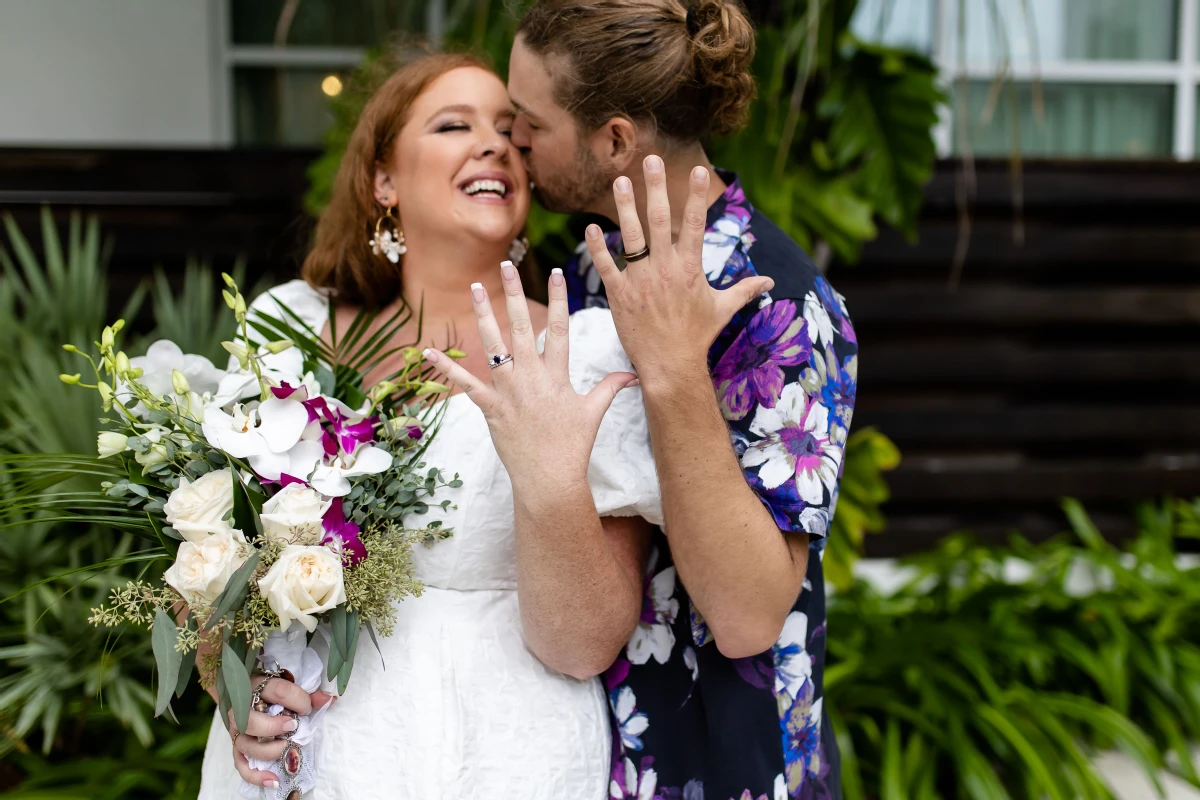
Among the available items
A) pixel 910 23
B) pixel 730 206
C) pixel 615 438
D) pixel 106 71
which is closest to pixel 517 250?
pixel 730 206

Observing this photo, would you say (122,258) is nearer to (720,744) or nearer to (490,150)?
(490,150)

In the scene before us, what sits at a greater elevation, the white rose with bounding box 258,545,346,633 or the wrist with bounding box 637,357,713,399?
the wrist with bounding box 637,357,713,399

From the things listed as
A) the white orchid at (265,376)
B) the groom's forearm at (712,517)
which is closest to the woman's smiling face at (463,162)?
the white orchid at (265,376)

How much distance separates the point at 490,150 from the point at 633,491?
0.71 metres

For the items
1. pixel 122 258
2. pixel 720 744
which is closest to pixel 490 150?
pixel 720 744

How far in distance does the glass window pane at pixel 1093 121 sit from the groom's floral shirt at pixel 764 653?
2.97 m

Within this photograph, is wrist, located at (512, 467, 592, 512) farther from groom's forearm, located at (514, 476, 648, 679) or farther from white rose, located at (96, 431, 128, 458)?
white rose, located at (96, 431, 128, 458)

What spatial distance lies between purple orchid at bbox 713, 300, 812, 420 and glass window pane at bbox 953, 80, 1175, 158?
121 inches

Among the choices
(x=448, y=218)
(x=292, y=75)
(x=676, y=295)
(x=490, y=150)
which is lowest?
(x=676, y=295)

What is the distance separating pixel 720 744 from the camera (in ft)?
4.81

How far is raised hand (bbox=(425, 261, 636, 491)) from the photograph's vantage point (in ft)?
3.99

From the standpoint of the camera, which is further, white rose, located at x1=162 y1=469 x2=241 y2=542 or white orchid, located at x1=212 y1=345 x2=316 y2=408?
white orchid, located at x1=212 y1=345 x2=316 y2=408

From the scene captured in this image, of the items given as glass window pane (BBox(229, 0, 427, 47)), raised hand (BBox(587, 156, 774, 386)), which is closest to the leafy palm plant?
raised hand (BBox(587, 156, 774, 386))

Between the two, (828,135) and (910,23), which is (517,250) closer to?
(828,135)
